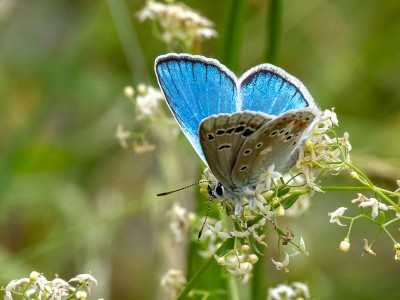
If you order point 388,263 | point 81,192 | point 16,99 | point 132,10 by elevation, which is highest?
point 132,10

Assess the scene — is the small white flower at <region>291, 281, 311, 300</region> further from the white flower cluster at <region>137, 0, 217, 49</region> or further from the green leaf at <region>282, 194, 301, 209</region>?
the white flower cluster at <region>137, 0, 217, 49</region>

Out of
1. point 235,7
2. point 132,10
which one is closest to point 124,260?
point 132,10

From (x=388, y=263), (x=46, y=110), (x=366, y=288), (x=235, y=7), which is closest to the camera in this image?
(x=235, y=7)

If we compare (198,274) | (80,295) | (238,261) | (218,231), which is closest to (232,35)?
(218,231)

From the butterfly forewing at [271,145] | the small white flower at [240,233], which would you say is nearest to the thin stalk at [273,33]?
the butterfly forewing at [271,145]

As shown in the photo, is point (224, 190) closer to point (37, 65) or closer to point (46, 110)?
point (46, 110)

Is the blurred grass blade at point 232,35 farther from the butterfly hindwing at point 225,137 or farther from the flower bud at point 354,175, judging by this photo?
the flower bud at point 354,175

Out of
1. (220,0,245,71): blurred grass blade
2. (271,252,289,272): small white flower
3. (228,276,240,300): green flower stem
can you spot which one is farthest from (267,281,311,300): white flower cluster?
(220,0,245,71): blurred grass blade
